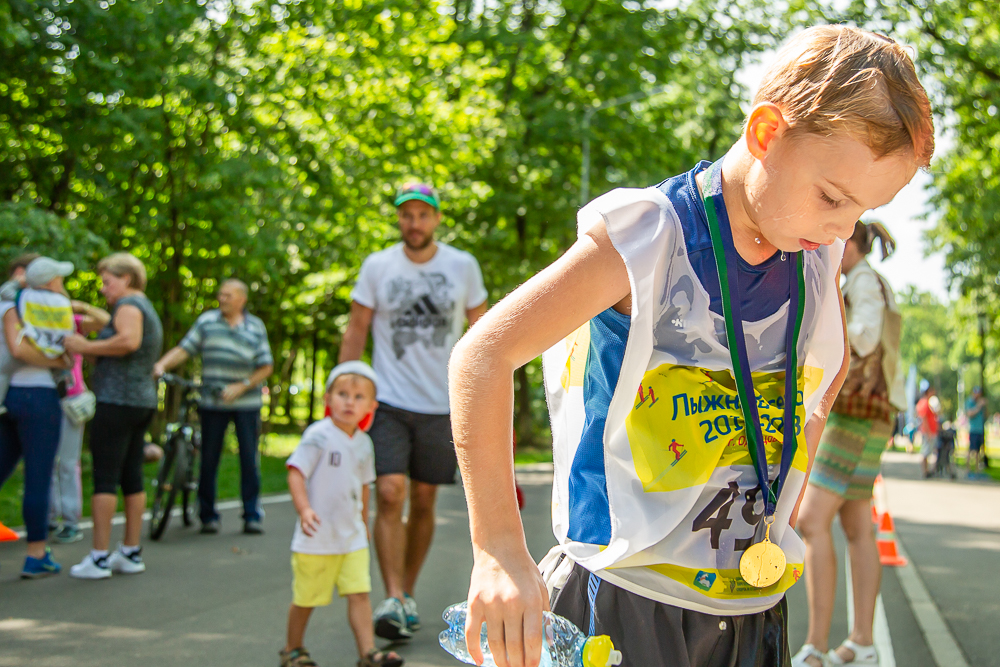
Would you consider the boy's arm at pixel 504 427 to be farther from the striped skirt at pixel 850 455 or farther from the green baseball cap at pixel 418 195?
the green baseball cap at pixel 418 195

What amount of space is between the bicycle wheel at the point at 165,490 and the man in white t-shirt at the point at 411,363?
11.5 ft

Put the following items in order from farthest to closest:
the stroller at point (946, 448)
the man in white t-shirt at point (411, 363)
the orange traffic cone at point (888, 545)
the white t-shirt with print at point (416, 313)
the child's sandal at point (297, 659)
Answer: the stroller at point (946, 448)
the orange traffic cone at point (888, 545)
the white t-shirt with print at point (416, 313)
the man in white t-shirt at point (411, 363)
the child's sandal at point (297, 659)

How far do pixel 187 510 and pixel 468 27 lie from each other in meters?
15.4

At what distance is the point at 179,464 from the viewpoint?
28.1 ft

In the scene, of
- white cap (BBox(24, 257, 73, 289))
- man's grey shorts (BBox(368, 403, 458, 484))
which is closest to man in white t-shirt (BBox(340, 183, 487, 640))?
man's grey shorts (BBox(368, 403, 458, 484))

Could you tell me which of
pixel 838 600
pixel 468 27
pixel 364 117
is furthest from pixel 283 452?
pixel 838 600

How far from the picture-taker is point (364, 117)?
1789 centimetres

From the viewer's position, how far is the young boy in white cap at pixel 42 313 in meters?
6.79

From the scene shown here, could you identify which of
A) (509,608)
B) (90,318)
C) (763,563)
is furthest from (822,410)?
(90,318)

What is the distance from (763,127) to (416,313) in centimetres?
414

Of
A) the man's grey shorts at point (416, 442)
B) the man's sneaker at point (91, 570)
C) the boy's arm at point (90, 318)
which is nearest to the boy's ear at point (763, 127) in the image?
the man's grey shorts at point (416, 442)

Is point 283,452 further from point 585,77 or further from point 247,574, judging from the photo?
point 247,574

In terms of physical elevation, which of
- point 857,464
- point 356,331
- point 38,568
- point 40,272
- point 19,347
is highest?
point 40,272

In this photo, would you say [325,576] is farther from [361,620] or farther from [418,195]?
[418,195]
